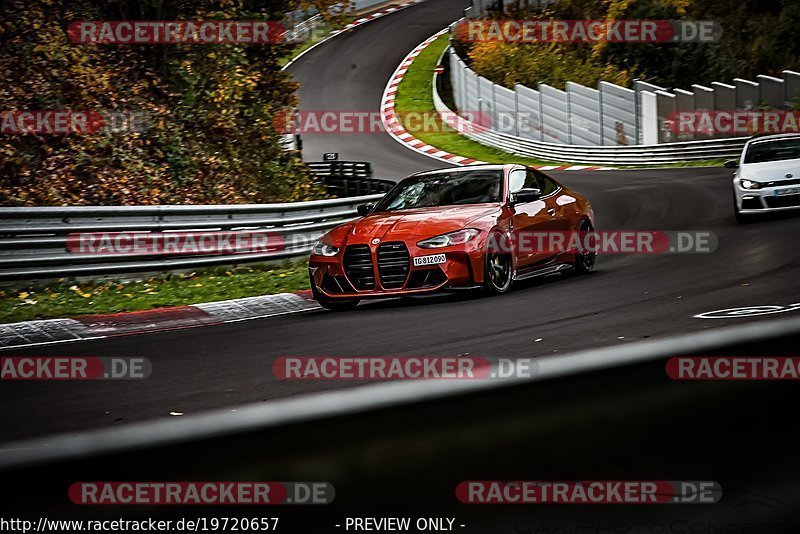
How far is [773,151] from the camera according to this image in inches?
673

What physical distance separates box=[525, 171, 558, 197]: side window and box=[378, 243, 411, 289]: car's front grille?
223cm

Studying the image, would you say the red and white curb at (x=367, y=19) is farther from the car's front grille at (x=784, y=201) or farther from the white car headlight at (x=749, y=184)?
the car's front grille at (x=784, y=201)

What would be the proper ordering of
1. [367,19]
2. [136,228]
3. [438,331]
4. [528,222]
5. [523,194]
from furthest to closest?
[367,19] → [136,228] → [528,222] → [523,194] → [438,331]

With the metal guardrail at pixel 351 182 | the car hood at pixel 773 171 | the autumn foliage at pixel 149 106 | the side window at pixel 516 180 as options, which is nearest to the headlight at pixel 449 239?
the side window at pixel 516 180

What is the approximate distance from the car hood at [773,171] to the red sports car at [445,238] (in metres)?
5.59

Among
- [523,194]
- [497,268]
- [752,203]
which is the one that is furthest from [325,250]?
[752,203]

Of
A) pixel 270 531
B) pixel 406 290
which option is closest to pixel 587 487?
pixel 270 531

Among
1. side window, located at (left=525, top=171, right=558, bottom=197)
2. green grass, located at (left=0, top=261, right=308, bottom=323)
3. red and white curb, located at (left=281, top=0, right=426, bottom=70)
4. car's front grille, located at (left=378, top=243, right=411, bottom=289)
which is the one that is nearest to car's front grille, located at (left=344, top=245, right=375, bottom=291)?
car's front grille, located at (left=378, top=243, right=411, bottom=289)

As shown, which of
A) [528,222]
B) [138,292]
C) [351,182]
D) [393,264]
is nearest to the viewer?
[393,264]

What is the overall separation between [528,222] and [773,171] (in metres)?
6.82

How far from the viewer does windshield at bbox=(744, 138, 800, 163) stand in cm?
1684

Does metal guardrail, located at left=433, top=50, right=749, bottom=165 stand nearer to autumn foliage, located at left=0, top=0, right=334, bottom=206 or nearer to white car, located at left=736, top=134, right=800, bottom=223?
white car, located at left=736, top=134, right=800, bottom=223

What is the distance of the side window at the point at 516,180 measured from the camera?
11.2 m

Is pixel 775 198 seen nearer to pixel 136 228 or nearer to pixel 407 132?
pixel 136 228
